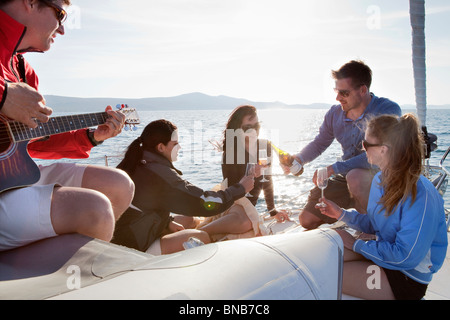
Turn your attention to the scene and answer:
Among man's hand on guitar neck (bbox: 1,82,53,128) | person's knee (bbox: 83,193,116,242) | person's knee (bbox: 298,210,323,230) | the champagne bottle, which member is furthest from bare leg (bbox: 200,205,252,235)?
man's hand on guitar neck (bbox: 1,82,53,128)

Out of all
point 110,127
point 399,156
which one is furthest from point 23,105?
point 399,156

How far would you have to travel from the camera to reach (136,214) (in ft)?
8.12

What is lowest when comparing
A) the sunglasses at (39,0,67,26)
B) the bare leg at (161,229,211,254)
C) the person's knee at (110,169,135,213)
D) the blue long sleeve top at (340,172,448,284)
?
the bare leg at (161,229,211,254)

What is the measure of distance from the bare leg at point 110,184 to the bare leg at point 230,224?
60.9 inches

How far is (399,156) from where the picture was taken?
1957 millimetres

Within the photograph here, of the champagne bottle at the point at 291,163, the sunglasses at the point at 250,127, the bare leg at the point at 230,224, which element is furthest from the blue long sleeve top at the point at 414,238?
the sunglasses at the point at 250,127

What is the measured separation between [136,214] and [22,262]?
1205mm

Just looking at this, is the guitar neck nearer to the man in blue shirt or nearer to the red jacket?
the red jacket

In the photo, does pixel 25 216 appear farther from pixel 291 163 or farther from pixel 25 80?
pixel 291 163

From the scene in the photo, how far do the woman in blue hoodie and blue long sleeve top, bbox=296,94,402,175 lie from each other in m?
1.01

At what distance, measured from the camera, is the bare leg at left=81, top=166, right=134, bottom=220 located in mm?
1757

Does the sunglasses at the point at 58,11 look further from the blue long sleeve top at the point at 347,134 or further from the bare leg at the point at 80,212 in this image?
the blue long sleeve top at the point at 347,134

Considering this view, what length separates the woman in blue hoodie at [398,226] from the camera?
1800mm

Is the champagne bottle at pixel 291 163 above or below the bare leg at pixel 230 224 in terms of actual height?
above
